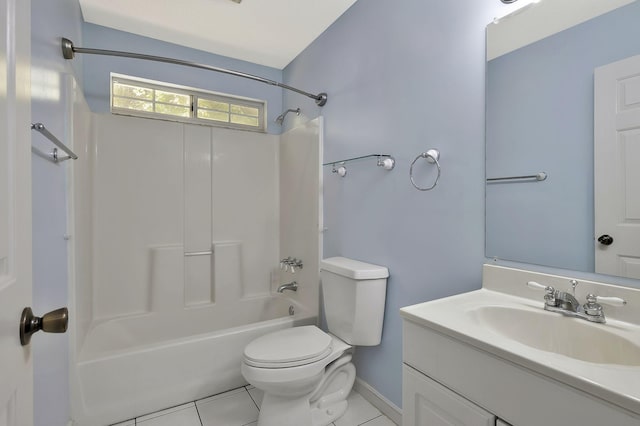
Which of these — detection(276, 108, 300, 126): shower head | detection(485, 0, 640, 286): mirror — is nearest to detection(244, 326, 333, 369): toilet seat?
detection(485, 0, 640, 286): mirror

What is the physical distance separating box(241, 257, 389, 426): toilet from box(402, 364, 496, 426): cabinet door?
0.62 meters

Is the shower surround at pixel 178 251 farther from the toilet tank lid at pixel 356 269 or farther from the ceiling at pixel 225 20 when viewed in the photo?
the ceiling at pixel 225 20

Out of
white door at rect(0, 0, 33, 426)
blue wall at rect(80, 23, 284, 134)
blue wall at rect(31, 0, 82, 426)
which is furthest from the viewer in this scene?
blue wall at rect(80, 23, 284, 134)

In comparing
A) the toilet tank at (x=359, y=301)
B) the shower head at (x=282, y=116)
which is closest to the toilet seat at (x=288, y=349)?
the toilet tank at (x=359, y=301)

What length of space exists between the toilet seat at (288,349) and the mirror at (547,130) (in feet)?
3.11

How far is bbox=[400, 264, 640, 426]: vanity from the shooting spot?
2.04ft

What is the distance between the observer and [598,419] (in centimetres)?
60

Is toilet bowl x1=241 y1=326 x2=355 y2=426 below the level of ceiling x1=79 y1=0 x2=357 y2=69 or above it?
below

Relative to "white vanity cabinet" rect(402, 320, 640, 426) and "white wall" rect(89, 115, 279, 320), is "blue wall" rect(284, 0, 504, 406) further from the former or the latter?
"white wall" rect(89, 115, 279, 320)

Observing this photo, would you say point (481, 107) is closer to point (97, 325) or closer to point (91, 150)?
point (91, 150)

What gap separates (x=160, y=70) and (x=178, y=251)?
150 centimetres

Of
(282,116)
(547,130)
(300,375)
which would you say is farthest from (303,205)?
(547,130)

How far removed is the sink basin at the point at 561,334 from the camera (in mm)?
833

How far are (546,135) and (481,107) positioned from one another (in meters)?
0.29
